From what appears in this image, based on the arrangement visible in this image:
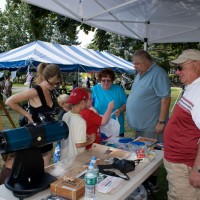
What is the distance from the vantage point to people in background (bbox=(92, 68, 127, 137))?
307 centimetres

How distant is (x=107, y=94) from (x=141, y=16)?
1.55 metres

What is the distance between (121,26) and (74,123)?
2.78m

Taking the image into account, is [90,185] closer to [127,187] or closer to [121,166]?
[127,187]

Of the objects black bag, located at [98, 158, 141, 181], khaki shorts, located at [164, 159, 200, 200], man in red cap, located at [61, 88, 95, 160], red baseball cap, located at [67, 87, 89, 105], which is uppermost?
red baseball cap, located at [67, 87, 89, 105]

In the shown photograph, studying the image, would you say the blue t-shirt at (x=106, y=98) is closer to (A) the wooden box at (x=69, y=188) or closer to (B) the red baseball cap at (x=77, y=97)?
(B) the red baseball cap at (x=77, y=97)

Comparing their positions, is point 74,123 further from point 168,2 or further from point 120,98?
point 168,2

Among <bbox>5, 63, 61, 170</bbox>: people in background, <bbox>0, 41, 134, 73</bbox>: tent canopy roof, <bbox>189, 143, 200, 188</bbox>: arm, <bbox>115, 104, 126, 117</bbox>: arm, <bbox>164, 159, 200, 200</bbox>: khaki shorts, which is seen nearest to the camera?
<bbox>189, 143, 200, 188</bbox>: arm

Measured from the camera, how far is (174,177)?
1847 millimetres

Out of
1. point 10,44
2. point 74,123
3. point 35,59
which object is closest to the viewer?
point 74,123

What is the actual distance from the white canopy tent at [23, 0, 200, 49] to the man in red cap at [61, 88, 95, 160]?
1.48 m

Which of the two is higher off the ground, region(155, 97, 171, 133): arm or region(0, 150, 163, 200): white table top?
region(155, 97, 171, 133): arm

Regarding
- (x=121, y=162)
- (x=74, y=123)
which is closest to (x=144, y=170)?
(x=121, y=162)

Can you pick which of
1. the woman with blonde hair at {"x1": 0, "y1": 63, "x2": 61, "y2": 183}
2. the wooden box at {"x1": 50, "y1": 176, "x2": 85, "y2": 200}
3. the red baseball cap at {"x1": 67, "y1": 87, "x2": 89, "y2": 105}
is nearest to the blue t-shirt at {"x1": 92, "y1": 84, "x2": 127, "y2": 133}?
the woman with blonde hair at {"x1": 0, "y1": 63, "x2": 61, "y2": 183}

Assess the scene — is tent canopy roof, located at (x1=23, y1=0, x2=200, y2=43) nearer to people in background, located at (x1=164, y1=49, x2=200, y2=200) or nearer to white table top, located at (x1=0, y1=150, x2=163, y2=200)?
people in background, located at (x1=164, y1=49, x2=200, y2=200)
